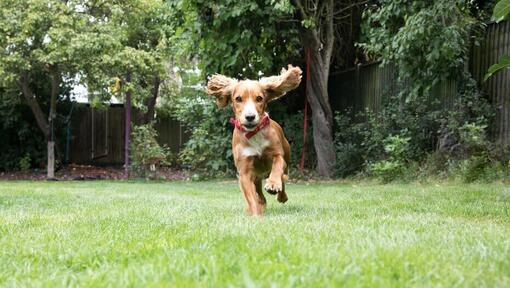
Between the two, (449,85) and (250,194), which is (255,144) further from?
(449,85)

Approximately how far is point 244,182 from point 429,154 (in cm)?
661

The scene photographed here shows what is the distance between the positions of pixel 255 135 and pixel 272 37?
8.49 metres

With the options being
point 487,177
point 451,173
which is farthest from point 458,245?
point 451,173

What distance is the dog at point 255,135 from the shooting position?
5203 mm

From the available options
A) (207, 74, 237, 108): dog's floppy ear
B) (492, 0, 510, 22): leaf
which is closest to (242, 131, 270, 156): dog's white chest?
(207, 74, 237, 108): dog's floppy ear

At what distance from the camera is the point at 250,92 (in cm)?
533

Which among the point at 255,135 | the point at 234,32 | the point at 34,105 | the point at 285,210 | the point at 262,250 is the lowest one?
the point at 285,210

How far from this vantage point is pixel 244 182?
539 centimetres

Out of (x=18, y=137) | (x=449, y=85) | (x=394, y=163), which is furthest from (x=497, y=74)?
(x=18, y=137)

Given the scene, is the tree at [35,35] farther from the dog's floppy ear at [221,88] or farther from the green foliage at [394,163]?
the dog's floppy ear at [221,88]

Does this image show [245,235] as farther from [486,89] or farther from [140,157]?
[140,157]

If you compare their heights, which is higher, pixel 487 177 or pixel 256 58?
pixel 256 58

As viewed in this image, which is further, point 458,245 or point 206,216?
point 206,216

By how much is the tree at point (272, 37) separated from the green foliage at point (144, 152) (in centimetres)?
366
